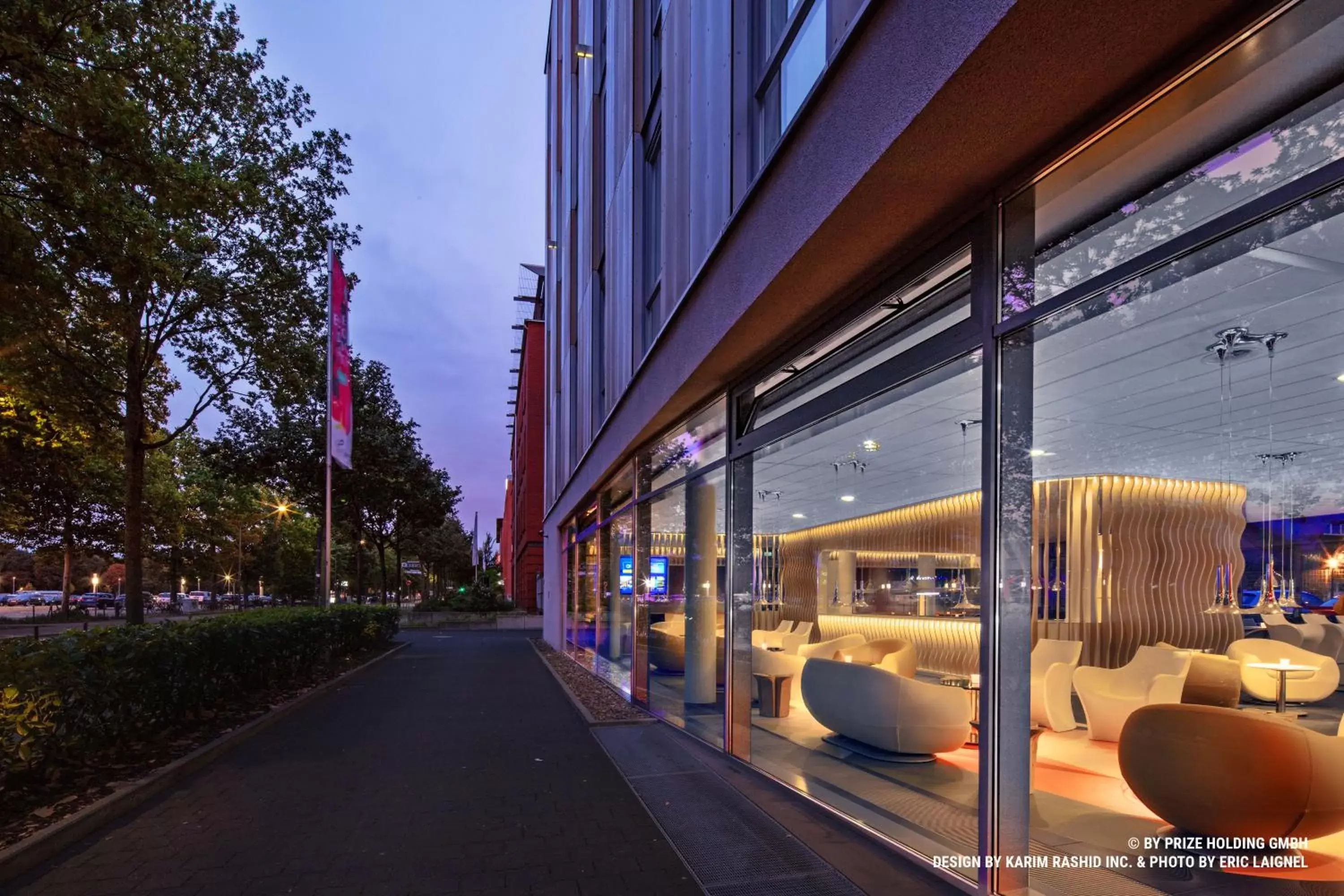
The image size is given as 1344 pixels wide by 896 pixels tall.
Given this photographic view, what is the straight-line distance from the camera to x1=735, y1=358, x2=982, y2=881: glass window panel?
16.5 ft

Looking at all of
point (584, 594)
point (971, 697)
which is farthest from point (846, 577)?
point (584, 594)

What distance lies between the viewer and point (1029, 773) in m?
3.70

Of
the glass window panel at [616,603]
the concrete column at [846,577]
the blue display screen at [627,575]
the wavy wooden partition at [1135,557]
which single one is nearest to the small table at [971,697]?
the wavy wooden partition at [1135,557]

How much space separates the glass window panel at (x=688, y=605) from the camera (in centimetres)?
811

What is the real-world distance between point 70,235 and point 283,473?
61.6 ft

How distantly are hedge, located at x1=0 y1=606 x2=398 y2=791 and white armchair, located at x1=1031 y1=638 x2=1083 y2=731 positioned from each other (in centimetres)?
621

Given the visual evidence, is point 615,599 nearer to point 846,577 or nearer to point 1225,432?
point 846,577

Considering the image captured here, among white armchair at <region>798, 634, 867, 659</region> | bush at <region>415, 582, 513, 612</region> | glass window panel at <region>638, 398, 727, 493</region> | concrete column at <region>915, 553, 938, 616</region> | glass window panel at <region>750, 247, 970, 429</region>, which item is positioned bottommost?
bush at <region>415, 582, 513, 612</region>

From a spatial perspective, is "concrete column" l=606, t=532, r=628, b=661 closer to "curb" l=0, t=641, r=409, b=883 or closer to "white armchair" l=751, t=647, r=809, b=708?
"white armchair" l=751, t=647, r=809, b=708

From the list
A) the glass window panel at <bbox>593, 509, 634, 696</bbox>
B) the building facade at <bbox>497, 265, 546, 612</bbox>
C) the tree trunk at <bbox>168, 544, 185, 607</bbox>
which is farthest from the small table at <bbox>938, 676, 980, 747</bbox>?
the tree trunk at <bbox>168, 544, 185, 607</bbox>

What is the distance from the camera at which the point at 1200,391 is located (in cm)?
423

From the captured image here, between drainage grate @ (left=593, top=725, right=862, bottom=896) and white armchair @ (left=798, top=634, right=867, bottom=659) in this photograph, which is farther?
white armchair @ (left=798, top=634, right=867, bottom=659)

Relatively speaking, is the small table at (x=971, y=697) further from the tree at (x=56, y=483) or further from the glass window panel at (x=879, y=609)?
the tree at (x=56, y=483)

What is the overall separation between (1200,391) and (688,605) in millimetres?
6501
